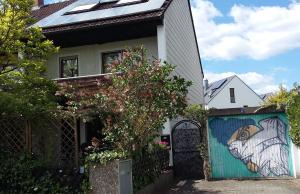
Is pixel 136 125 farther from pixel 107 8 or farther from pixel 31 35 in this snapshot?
pixel 107 8

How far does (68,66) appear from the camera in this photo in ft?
59.2

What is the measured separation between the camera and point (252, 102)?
5906cm

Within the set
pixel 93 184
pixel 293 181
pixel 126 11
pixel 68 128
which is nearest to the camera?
pixel 93 184

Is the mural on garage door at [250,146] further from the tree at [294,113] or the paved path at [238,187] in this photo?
the paved path at [238,187]

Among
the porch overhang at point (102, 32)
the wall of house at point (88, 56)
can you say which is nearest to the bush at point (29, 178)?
the porch overhang at point (102, 32)

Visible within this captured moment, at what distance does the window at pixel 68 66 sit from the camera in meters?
17.9

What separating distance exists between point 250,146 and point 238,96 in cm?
4553

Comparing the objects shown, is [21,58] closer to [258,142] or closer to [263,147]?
[258,142]

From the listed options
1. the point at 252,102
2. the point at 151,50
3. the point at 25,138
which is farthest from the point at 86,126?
the point at 252,102

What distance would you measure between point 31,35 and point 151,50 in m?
5.79

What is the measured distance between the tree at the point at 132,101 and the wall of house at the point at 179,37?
463cm

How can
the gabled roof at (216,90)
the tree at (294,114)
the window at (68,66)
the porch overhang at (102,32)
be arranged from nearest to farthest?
the tree at (294,114) → the porch overhang at (102,32) → the window at (68,66) → the gabled roof at (216,90)

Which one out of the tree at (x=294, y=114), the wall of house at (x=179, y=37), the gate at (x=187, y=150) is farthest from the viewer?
the wall of house at (x=179, y=37)

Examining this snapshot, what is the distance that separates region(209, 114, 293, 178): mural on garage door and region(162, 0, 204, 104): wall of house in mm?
3381
